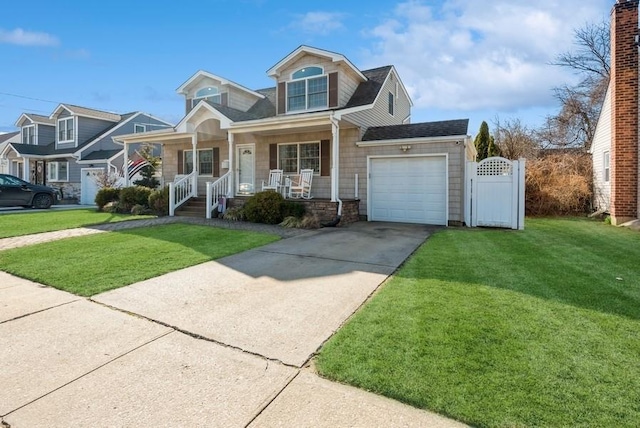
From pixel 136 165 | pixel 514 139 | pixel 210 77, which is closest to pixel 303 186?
pixel 210 77

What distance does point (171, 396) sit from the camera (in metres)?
2.39

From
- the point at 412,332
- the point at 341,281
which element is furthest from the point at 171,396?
the point at 341,281

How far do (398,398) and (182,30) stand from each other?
17.3 meters

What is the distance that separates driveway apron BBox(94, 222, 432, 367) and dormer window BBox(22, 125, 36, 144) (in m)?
28.8

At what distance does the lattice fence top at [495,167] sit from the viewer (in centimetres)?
1016

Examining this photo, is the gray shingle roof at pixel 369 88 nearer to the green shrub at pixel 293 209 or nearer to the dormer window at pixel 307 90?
the dormer window at pixel 307 90

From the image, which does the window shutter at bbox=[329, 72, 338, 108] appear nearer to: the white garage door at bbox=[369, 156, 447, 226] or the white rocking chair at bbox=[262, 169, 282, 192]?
the white garage door at bbox=[369, 156, 447, 226]

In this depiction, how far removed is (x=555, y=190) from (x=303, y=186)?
394 inches

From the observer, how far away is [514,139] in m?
21.2

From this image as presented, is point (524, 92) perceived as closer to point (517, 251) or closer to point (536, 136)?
point (536, 136)

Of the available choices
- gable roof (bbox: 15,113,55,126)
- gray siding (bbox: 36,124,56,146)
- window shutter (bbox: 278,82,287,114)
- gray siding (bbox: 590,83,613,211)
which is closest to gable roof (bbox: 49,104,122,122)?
gable roof (bbox: 15,113,55,126)

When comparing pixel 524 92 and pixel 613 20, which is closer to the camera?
pixel 613 20

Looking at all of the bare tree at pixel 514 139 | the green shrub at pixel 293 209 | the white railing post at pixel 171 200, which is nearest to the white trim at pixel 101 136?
the white railing post at pixel 171 200

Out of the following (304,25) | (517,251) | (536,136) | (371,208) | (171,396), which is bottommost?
(171,396)
